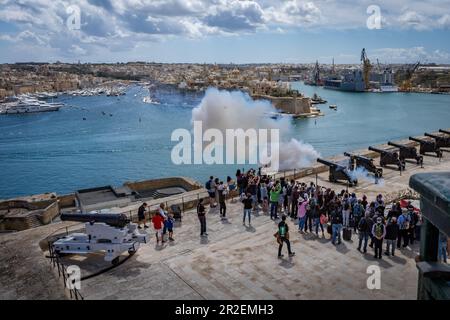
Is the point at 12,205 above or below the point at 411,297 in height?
below

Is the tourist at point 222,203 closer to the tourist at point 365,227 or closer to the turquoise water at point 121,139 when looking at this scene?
the tourist at point 365,227

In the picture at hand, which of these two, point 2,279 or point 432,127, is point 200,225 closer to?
point 2,279

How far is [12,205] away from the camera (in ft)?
61.6

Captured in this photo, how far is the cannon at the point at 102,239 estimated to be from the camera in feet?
25.2

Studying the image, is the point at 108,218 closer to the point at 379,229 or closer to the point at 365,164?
the point at 379,229

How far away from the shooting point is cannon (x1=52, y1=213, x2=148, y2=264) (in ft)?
25.2

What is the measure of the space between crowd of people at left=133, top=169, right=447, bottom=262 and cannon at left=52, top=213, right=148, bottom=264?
915 millimetres

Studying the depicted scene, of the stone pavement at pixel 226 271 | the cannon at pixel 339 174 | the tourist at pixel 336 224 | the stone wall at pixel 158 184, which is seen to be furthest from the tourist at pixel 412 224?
the stone wall at pixel 158 184

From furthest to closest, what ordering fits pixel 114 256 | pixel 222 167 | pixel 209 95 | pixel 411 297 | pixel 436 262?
pixel 209 95 < pixel 222 167 < pixel 114 256 < pixel 411 297 < pixel 436 262

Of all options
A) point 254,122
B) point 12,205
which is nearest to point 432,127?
point 254,122

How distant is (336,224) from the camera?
8172mm

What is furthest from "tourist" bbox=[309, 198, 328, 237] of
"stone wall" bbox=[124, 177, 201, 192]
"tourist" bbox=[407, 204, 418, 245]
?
"stone wall" bbox=[124, 177, 201, 192]

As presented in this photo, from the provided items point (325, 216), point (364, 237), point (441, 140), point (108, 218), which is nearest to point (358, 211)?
point (325, 216)
